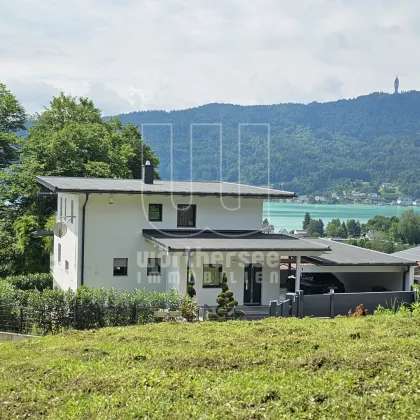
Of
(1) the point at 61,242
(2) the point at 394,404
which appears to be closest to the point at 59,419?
(2) the point at 394,404

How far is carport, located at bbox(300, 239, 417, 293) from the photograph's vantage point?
77.9ft

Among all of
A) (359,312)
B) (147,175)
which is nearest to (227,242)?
(147,175)

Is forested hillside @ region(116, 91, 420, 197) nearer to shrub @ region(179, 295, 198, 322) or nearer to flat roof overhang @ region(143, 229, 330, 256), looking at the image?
flat roof overhang @ region(143, 229, 330, 256)

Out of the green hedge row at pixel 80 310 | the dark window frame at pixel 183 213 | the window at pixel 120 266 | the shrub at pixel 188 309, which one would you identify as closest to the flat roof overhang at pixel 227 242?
the dark window frame at pixel 183 213

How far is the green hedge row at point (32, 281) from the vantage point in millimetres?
28228

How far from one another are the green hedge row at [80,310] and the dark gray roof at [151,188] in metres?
5.72

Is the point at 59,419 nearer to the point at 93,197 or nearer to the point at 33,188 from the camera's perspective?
the point at 93,197

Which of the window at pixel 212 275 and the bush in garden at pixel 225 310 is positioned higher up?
the window at pixel 212 275

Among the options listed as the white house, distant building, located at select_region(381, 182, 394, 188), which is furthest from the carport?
the white house

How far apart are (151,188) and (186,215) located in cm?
205

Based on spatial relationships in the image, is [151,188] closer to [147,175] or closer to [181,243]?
[147,175]

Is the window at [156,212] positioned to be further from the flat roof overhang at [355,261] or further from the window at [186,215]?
the flat roof overhang at [355,261]

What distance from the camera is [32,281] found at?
95.2ft

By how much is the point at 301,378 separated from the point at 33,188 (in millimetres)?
28409
